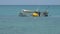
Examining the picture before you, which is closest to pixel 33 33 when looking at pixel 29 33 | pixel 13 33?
pixel 29 33

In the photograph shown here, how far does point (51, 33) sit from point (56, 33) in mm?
414

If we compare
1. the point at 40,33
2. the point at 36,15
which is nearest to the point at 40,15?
the point at 36,15

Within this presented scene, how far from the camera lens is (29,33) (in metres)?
18.7

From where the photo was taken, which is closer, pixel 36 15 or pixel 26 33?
pixel 26 33

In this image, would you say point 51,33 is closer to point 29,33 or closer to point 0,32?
point 29,33

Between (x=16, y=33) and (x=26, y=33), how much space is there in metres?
0.81

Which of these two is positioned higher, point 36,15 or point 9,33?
point 9,33

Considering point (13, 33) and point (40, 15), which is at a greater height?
point (13, 33)

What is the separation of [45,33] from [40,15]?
21.8m

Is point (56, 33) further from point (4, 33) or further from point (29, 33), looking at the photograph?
point (4, 33)

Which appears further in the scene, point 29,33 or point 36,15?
point 36,15

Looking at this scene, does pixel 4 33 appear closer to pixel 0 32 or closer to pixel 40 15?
pixel 0 32

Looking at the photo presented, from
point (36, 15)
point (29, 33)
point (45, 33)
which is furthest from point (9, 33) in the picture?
point (36, 15)

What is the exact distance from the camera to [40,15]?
133 feet
